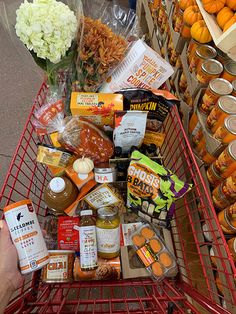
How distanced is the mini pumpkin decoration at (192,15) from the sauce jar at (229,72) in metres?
0.28

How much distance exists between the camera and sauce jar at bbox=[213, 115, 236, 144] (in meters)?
1.05

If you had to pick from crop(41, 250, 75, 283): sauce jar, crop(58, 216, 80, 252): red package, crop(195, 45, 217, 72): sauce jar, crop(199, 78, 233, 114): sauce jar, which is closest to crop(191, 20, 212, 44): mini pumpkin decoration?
crop(195, 45, 217, 72): sauce jar

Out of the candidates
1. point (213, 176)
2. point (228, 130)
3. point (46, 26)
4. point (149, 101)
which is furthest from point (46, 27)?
point (213, 176)

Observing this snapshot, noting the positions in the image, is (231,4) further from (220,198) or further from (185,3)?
(220,198)

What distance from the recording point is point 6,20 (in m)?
1.09

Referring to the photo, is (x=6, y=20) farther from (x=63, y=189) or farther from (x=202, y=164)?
(x=202, y=164)

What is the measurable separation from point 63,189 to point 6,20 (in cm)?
70

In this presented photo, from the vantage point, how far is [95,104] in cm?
111

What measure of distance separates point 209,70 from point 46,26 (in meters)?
0.69

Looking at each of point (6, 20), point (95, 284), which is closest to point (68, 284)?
point (95, 284)

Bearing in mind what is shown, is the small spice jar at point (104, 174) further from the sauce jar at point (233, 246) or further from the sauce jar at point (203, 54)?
the sauce jar at point (203, 54)

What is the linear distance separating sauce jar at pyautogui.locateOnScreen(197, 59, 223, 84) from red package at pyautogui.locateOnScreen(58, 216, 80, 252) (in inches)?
32.3

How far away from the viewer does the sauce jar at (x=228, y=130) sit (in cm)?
105

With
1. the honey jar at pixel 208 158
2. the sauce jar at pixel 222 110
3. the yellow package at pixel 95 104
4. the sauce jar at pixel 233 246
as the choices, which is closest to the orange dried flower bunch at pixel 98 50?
the yellow package at pixel 95 104
